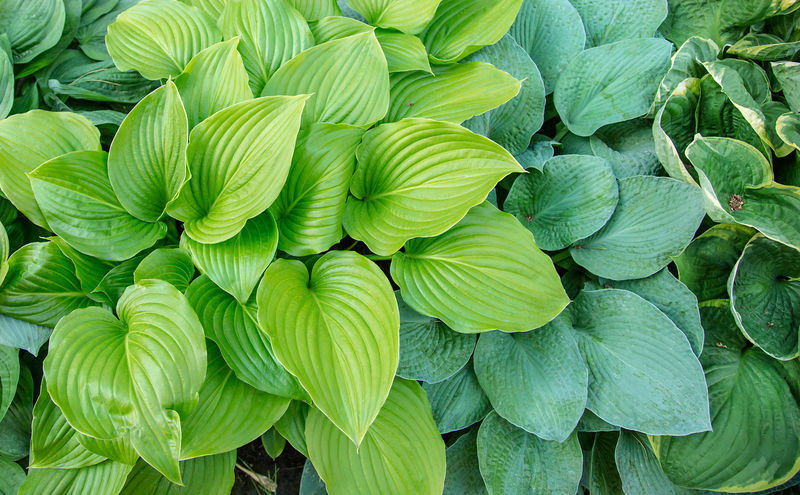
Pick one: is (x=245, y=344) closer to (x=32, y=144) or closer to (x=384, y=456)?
(x=384, y=456)

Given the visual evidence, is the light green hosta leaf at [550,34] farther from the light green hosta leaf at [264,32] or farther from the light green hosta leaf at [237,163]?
the light green hosta leaf at [237,163]

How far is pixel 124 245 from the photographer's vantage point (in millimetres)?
1196

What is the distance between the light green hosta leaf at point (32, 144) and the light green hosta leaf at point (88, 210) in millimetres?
116

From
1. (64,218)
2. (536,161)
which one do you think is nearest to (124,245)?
(64,218)

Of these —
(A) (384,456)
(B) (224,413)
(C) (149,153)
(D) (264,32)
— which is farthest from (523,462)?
(D) (264,32)

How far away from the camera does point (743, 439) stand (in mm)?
1231

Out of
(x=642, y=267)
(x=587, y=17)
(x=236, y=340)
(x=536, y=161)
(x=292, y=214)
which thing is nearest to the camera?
(x=236, y=340)

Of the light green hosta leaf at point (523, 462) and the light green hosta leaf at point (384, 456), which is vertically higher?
the light green hosta leaf at point (384, 456)

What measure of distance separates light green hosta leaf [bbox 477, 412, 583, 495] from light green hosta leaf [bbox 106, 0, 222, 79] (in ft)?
4.09

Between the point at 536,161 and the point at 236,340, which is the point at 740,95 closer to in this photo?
the point at 536,161

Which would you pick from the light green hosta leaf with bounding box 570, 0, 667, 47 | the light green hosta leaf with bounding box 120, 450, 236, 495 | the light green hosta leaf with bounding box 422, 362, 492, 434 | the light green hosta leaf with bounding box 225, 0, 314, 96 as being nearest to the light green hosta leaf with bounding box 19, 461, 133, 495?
the light green hosta leaf with bounding box 120, 450, 236, 495

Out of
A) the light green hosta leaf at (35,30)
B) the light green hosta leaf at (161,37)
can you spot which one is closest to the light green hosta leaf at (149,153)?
the light green hosta leaf at (161,37)

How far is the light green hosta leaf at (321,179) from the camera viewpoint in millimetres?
1151

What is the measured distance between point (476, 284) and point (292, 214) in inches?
18.2
